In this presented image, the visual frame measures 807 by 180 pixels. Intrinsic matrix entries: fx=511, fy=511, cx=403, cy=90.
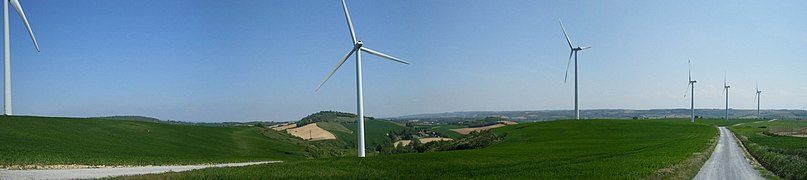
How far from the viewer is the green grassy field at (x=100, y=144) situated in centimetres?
3272

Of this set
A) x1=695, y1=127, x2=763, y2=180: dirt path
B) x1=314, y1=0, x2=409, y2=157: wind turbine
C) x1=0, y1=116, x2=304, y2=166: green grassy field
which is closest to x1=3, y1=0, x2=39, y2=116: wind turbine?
x1=0, y1=116, x2=304, y2=166: green grassy field

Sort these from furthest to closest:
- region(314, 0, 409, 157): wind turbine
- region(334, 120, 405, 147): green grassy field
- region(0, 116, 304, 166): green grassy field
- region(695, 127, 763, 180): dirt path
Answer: region(334, 120, 405, 147): green grassy field, region(314, 0, 409, 157): wind turbine, region(0, 116, 304, 166): green grassy field, region(695, 127, 763, 180): dirt path

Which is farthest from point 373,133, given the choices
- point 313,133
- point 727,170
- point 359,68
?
point 727,170

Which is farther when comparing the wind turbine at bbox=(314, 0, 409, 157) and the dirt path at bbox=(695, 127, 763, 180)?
the wind turbine at bbox=(314, 0, 409, 157)

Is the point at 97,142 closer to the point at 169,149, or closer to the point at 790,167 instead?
the point at 169,149

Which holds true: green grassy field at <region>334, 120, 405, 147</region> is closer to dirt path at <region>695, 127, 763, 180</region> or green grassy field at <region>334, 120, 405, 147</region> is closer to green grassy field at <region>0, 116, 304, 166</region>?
green grassy field at <region>0, 116, 304, 166</region>

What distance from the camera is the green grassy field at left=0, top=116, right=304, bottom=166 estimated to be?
32.7 meters

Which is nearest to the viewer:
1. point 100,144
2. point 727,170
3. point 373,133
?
point 727,170

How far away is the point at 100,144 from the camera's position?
45.2 m

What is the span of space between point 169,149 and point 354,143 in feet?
241

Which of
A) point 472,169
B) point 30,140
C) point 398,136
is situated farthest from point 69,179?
point 398,136

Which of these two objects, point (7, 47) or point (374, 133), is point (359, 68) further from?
point (374, 133)

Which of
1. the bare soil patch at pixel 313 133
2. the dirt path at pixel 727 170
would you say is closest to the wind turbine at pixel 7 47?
the dirt path at pixel 727 170

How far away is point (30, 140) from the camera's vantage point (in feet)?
135
